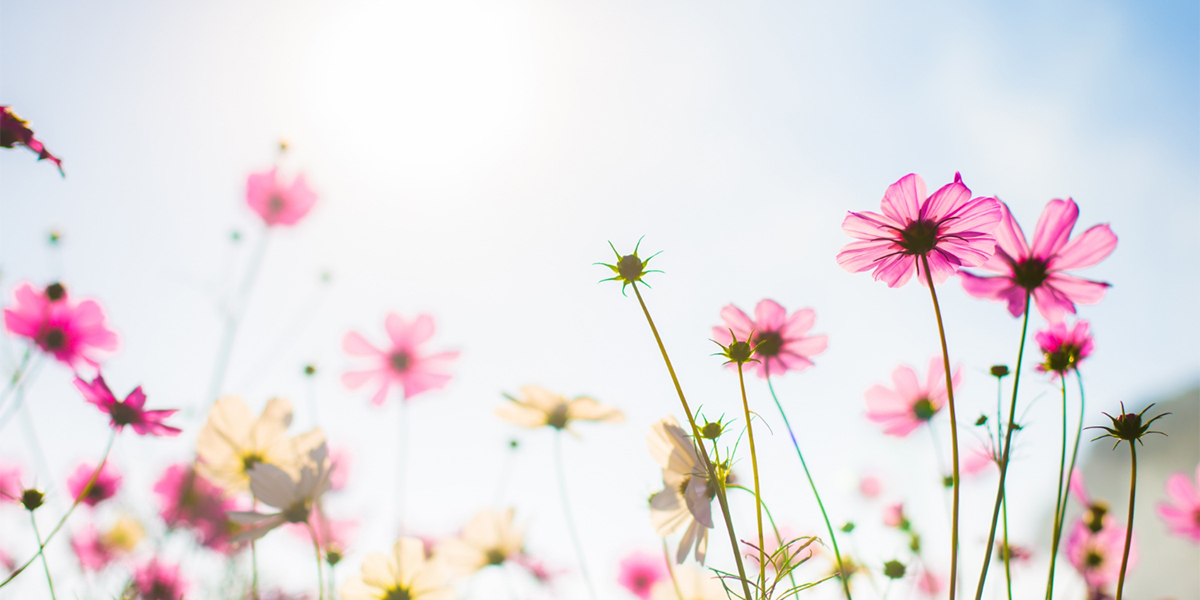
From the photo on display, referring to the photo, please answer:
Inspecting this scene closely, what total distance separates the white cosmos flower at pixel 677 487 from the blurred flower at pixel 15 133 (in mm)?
698

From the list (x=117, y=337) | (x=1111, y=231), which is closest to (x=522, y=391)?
(x=1111, y=231)

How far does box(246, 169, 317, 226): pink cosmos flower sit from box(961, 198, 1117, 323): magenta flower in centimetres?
150

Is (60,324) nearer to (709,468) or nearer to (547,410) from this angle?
(547,410)

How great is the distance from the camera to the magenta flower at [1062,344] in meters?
0.63

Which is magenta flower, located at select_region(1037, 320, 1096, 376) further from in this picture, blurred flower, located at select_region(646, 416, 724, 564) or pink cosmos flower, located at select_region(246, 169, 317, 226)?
pink cosmos flower, located at select_region(246, 169, 317, 226)

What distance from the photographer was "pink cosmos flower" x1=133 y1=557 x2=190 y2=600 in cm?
109

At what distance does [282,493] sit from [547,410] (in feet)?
1.14

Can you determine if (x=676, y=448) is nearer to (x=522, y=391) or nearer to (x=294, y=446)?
(x=522, y=391)

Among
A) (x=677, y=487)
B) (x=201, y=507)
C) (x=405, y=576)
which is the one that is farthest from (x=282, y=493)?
(x=201, y=507)

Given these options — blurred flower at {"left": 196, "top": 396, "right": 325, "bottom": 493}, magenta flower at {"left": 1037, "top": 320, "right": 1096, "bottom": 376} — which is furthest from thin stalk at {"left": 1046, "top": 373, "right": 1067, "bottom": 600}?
blurred flower at {"left": 196, "top": 396, "right": 325, "bottom": 493}

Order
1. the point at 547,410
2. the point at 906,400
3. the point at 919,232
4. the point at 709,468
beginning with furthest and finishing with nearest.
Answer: the point at 906,400, the point at 547,410, the point at 919,232, the point at 709,468

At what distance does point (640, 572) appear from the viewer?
1433 millimetres

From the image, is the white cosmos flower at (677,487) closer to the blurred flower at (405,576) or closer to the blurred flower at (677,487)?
the blurred flower at (677,487)

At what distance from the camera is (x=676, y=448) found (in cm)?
58
